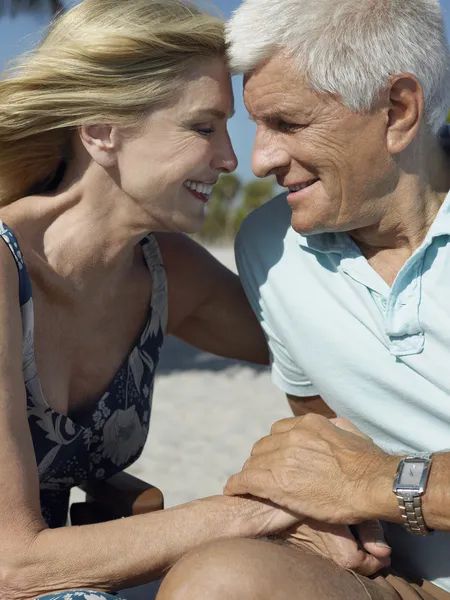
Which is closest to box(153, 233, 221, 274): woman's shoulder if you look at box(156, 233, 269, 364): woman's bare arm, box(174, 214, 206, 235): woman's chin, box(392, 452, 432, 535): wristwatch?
box(156, 233, 269, 364): woman's bare arm

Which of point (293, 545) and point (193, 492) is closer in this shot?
point (293, 545)

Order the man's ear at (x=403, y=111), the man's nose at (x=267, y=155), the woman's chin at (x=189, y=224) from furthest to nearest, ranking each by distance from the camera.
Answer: the woman's chin at (x=189, y=224), the man's nose at (x=267, y=155), the man's ear at (x=403, y=111)

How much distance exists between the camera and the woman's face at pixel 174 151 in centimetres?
304

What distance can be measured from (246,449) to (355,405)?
2944 millimetres

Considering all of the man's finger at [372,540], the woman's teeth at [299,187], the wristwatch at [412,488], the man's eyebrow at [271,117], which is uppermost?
the man's eyebrow at [271,117]

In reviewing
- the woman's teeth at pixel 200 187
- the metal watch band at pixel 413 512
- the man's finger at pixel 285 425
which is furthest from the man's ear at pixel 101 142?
the metal watch band at pixel 413 512

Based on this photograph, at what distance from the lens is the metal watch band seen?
2.42 m

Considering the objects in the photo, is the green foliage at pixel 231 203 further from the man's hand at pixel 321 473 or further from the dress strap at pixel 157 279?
the man's hand at pixel 321 473

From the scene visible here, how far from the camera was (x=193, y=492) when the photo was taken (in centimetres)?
514

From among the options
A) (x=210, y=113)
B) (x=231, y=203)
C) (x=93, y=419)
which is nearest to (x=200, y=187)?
(x=210, y=113)

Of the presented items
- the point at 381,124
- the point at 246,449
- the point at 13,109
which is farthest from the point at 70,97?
the point at 246,449

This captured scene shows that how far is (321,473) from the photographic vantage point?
259 centimetres

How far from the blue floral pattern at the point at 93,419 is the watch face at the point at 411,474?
107cm

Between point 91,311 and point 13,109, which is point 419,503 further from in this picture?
point 13,109
